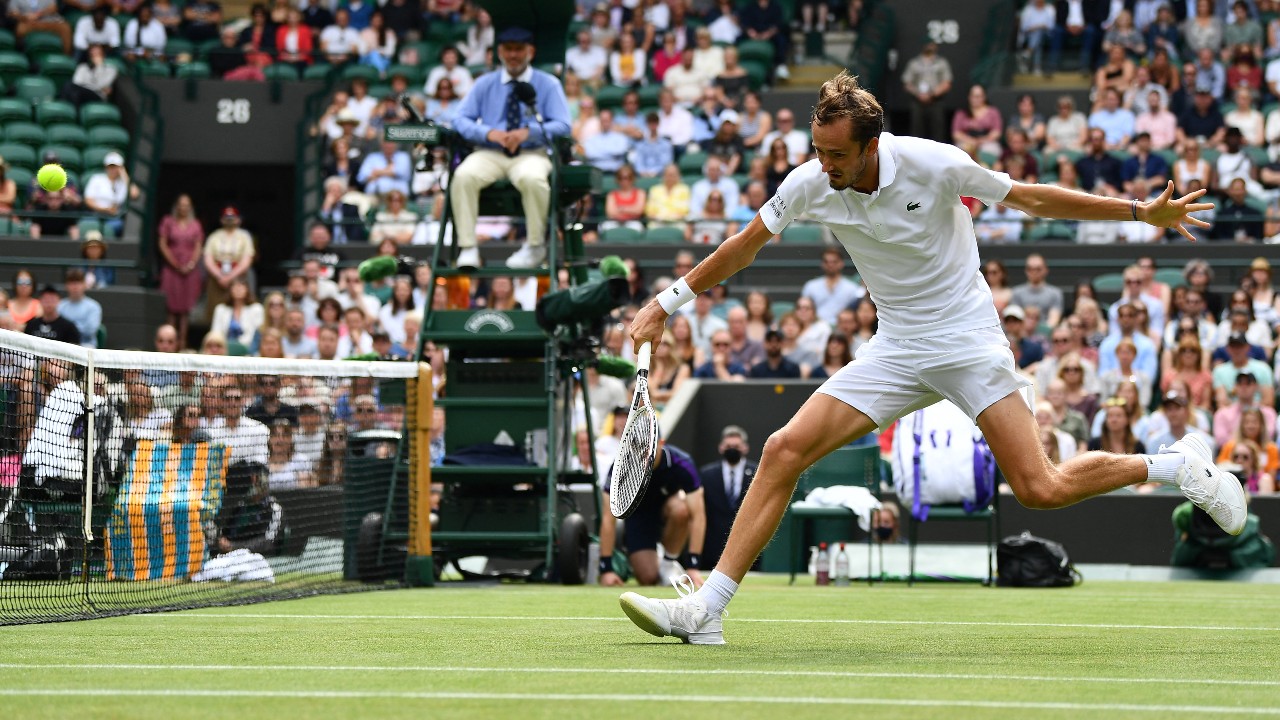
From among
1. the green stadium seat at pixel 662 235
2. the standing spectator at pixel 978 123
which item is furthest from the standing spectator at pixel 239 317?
the standing spectator at pixel 978 123

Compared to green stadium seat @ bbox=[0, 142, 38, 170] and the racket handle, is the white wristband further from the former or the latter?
green stadium seat @ bbox=[0, 142, 38, 170]

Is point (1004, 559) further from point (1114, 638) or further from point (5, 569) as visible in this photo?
point (5, 569)

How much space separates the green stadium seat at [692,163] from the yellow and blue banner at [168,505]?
1092 centimetres

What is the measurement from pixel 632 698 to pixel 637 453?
1819 mm

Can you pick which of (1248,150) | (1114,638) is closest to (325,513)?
(1114,638)

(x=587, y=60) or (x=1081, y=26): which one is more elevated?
(x=1081, y=26)

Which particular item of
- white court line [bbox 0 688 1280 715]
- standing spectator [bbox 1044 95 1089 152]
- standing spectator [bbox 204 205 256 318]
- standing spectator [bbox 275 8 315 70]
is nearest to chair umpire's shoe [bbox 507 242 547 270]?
white court line [bbox 0 688 1280 715]

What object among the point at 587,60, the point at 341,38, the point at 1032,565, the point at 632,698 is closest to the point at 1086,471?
the point at 632,698

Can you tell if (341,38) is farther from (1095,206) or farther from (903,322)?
(1095,206)

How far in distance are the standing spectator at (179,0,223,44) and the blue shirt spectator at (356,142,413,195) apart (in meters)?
4.74

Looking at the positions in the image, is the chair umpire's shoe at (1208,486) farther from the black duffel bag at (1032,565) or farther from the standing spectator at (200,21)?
the standing spectator at (200,21)

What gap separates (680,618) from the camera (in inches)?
250

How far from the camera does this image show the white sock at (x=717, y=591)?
6.36 m

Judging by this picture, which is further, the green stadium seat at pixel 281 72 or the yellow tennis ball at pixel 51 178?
the green stadium seat at pixel 281 72
